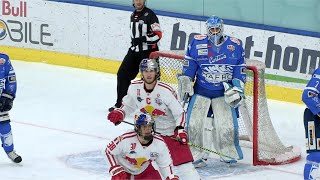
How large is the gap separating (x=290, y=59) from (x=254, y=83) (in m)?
2.08

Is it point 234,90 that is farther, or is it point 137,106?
point 234,90

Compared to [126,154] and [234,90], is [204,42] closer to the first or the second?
[234,90]

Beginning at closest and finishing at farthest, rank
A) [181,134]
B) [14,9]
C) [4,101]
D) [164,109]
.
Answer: [181,134] < [164,109] < [4,101] < [14,9]

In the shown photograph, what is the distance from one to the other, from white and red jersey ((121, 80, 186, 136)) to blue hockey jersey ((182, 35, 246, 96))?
1.24m

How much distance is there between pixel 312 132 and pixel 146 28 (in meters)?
3.30

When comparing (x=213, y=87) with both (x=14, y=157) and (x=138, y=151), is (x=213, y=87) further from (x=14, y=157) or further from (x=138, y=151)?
(x=138, y=151)

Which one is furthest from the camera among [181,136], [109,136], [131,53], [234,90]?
[131,53]

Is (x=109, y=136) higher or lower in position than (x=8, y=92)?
lower

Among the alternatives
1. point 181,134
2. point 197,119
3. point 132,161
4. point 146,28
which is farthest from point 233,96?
point 146,28

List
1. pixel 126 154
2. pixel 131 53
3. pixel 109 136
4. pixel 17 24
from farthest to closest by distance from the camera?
1. pixel 17 24
2. pixel 131 53
3. pixel 109 136
4. pixel 126 154

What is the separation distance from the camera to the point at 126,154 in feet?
22.2

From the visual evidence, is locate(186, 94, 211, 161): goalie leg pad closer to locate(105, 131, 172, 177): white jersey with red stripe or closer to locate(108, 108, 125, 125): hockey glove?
locate(108, 108, 125, 125): hockey glove

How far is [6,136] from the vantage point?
886cm

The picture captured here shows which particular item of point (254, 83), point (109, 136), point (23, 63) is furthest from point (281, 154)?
point (23, 63)
